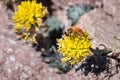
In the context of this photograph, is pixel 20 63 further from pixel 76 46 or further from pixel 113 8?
pixel 113 8

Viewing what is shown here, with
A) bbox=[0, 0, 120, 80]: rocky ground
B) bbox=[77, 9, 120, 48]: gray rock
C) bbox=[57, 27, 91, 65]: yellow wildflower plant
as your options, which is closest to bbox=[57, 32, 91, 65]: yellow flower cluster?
bbox=[57, 27, 91, 65]: yellow wildflower plant

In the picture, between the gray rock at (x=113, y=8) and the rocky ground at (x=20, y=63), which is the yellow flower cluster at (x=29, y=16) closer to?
the rocky ground at (x=20, y=63)

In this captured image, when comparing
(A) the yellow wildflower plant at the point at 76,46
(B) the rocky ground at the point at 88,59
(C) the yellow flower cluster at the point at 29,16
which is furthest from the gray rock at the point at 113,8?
(A) the yellow wildflower plant at the point at 76,46

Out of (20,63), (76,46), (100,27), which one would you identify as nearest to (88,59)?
(76,46)

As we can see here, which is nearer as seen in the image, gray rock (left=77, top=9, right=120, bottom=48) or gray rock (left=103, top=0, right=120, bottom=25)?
gray rock (left=77, top=9, right=120, bottom=48)

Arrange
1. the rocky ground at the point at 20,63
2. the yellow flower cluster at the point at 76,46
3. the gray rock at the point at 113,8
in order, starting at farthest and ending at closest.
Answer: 1. the gray rock at the point at 113,8
2. the rocky ground at the point at 20,63
3. the yellow flower cluster at the point at 76,46

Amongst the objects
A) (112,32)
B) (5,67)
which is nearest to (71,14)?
(112,32)

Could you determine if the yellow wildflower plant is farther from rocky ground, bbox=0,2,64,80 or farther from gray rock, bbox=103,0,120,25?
gray rock, bbox=103,0,120,25

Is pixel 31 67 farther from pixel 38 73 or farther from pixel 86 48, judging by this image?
pixel 86 48
